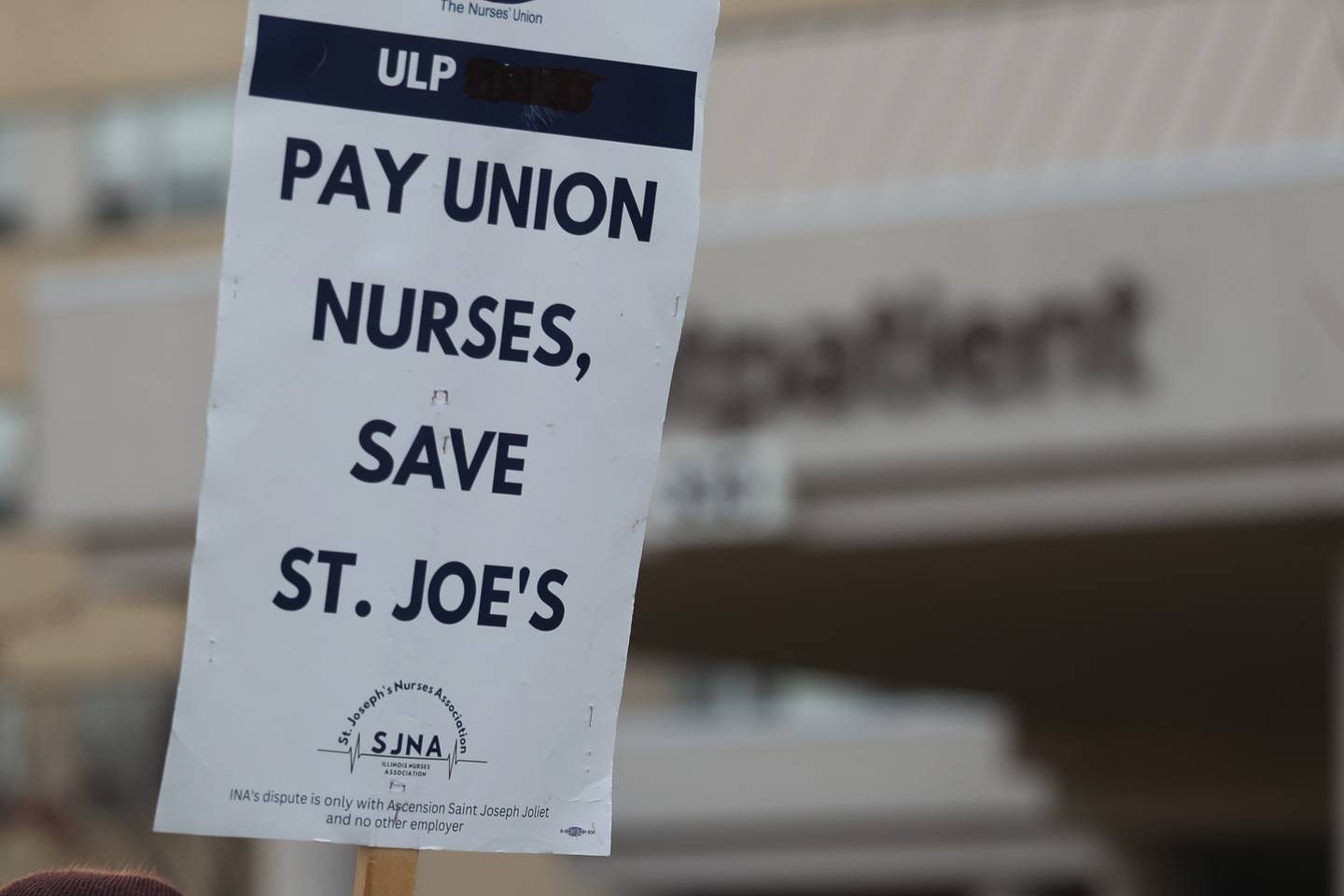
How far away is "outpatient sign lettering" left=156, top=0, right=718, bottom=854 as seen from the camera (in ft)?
12.3

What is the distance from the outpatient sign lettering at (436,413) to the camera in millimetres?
3744

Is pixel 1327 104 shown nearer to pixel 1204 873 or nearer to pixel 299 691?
pixel 299 691

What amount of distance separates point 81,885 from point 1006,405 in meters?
9.61

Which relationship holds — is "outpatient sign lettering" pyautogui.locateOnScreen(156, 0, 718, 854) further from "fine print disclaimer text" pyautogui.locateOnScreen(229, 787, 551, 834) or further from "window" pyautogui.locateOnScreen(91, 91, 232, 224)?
"window" pyautogui.locateOnScreen(91, 91, 232, 224)

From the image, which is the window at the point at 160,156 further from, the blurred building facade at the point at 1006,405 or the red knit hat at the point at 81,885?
the red knit hat at the point at 81,885

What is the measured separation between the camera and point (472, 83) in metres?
3.99

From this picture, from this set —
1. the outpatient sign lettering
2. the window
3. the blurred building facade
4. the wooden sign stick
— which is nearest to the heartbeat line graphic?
the outpatient sign lettering

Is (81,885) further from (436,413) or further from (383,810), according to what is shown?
(436,413)

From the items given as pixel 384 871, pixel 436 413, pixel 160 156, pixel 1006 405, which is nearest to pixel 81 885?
pixel 384 871

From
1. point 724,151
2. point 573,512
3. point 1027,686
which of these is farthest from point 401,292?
point 1027,686

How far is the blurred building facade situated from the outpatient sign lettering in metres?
8.35

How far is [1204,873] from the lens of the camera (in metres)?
24.1

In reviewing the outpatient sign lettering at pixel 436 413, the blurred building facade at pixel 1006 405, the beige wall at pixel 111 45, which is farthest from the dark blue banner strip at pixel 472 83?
the beige wall at pixel 111 45

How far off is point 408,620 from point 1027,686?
16655 mm
